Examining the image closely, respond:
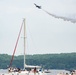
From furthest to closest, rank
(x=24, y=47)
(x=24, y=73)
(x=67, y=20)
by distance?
(x=24, y=47) < (x=24, y=73) < (x=67, y=20)

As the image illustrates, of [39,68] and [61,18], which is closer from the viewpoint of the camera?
[61,18]

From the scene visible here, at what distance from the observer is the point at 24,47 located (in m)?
128

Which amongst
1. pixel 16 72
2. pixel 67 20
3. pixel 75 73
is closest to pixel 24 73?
pixel 16 72

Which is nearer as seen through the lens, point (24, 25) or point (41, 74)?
point (41, 74)

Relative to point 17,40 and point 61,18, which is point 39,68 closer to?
point 17,40

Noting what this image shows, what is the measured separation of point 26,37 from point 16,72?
35.8 ft

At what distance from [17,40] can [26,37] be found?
11598mm

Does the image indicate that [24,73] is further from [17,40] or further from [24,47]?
[17,40]

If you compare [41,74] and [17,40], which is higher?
[17,40]

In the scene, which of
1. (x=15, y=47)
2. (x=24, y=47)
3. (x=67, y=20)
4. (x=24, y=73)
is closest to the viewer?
(x=67, y=20)

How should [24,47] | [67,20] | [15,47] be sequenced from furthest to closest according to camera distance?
1. [15,47]
2. [24,47]
3. [67,20]

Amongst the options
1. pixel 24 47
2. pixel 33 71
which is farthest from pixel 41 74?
pixel 24 47

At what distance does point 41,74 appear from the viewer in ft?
395

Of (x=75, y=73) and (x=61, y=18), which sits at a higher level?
(x=61, y=18)
